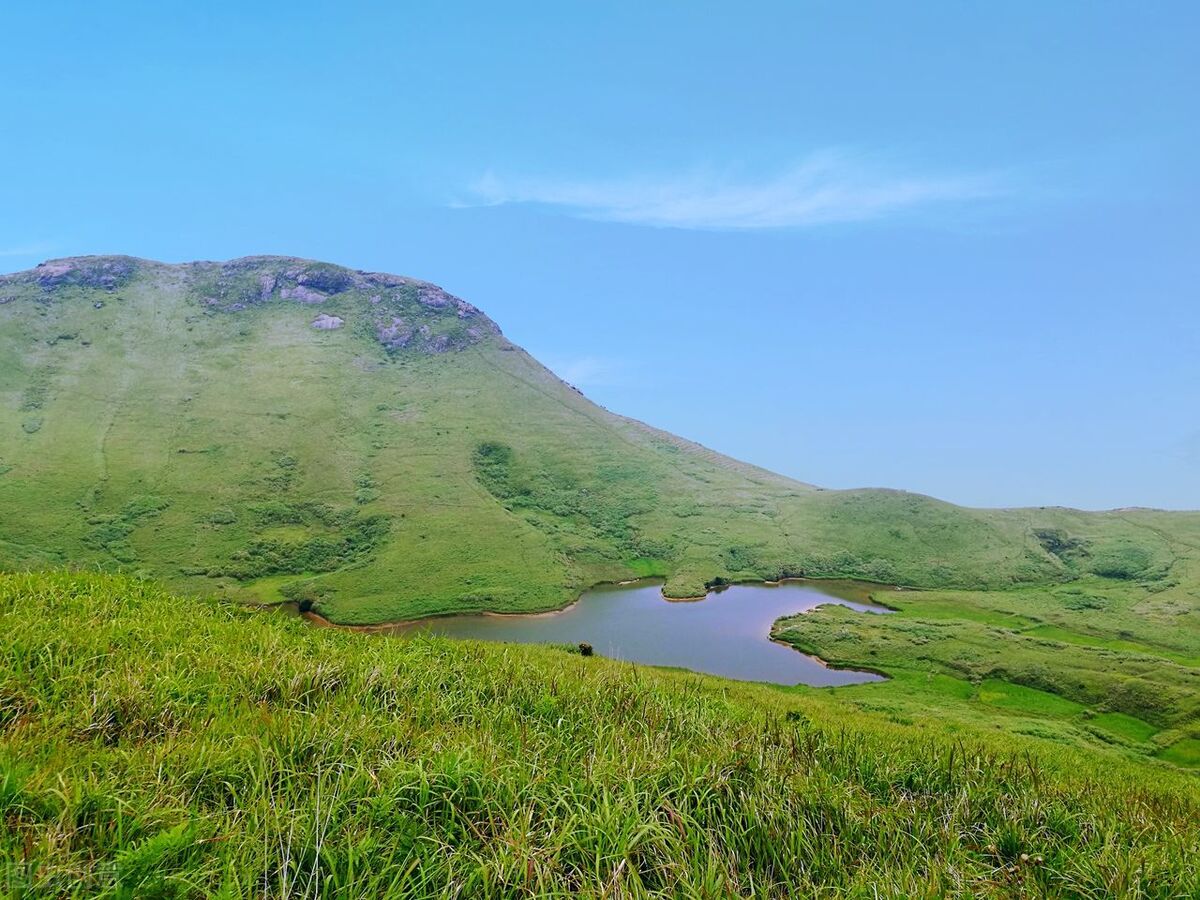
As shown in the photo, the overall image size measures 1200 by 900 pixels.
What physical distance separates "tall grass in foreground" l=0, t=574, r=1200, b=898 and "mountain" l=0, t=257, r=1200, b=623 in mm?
78632

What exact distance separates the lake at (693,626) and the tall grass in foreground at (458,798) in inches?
1671

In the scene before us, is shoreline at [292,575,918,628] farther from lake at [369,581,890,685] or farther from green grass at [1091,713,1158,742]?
green grass at [1091,713,1158,742]

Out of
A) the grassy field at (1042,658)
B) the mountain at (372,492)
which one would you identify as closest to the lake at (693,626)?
the grassy field at (1042,658)

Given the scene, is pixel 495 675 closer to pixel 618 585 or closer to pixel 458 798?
pixel 458 798

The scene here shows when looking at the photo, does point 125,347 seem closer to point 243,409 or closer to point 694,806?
point 243,409

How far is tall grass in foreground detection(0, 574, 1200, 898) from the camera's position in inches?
186

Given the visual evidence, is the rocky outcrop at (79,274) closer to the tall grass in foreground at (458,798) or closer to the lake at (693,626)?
the lake at (693,626)

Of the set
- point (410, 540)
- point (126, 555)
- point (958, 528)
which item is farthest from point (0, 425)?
point (958, 528)

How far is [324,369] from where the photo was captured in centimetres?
17288

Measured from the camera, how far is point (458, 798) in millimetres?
5867

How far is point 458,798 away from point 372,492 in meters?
128

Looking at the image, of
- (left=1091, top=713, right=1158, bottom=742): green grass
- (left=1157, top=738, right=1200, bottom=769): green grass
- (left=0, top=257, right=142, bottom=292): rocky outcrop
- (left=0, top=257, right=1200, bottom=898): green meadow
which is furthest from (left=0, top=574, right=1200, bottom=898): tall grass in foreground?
(left=0, top=257, right=142, bottom=292): rocky outcrop

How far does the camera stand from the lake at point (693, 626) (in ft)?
197

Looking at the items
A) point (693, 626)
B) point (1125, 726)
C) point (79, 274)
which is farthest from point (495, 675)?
point (79, 274)
